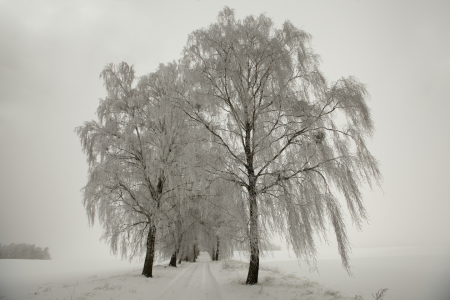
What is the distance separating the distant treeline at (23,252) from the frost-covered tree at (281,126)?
2375 inches

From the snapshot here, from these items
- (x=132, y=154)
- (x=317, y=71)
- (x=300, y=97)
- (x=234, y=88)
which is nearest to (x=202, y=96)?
(x=234, y=88)

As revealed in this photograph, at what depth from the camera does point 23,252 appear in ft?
143

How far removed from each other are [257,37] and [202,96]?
2.71 m

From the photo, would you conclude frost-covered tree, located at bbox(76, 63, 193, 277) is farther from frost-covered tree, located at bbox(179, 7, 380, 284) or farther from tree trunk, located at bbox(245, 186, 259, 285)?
tree trunk, located at bbox(245, 186, 259, 285)

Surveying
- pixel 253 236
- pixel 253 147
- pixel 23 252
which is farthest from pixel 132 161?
pixel 23 252

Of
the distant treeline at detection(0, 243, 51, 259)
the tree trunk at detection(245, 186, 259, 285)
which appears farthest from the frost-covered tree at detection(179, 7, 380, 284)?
the distant treeline at detection(0, 243, 51, 259)

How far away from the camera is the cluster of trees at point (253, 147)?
5566 millimetres

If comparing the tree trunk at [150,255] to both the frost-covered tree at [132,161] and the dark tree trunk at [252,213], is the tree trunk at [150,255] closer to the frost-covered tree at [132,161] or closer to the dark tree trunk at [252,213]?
the frost-covered tree at [132,161]

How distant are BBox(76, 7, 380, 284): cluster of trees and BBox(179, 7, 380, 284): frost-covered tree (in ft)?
0.11

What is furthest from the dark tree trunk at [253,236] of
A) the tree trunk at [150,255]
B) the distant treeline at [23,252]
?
the distant treeline at [23,252]

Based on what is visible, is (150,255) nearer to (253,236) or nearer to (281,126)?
(253,236)

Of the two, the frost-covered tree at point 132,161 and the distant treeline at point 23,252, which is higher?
the frost-covered tree at point 132,161

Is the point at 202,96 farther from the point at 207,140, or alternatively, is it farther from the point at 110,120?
the point at 110,120

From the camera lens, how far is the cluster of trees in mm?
5566
